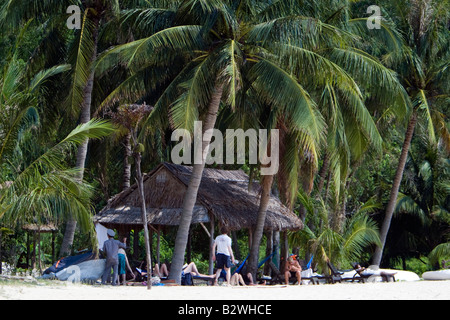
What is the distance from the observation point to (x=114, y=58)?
16.6 meters

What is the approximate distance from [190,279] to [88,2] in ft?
24.4

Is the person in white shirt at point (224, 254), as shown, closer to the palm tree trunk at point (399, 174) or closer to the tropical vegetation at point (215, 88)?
the tropical vegetation at point (215, 88)

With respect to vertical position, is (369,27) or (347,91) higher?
A: (369,27)

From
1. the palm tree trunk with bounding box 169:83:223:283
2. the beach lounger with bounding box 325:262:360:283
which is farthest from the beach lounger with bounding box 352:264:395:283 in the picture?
the palm tree trunk with bounding box 169:83:223:283

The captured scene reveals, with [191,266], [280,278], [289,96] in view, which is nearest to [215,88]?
[289,96]

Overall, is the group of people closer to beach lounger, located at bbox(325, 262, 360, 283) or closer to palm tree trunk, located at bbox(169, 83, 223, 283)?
palm tree trunk, located at bbox(169, 83, 223, 283)

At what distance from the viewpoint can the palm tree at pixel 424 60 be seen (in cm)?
2152

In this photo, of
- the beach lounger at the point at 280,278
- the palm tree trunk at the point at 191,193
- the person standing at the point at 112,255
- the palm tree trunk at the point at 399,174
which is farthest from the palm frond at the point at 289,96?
the palm tree trunk at the point at 399,174

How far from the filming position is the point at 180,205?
59.0 ft

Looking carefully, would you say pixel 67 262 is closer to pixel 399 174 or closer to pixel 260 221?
pixel 260 221

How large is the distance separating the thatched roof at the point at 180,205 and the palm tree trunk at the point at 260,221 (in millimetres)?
383

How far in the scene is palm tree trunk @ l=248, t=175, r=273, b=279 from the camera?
17.9 m
